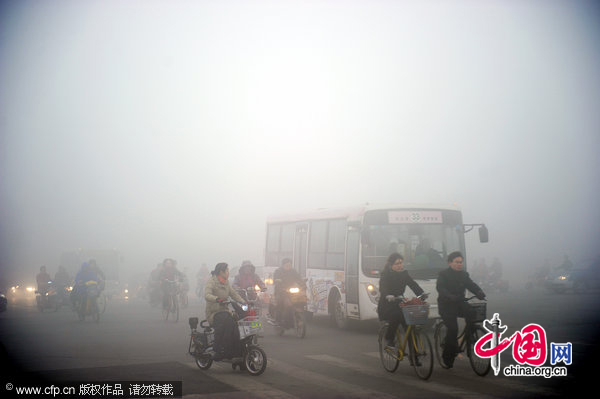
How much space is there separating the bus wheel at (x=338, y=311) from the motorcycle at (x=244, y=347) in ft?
23.1

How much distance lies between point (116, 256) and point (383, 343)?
110ft

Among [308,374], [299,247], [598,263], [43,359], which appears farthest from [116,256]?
[308,374]

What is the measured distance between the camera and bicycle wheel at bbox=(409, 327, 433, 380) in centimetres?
977

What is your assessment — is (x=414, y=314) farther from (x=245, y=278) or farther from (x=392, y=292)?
(x=245, y=278)

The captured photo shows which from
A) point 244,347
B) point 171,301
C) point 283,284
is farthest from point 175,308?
point 244,347

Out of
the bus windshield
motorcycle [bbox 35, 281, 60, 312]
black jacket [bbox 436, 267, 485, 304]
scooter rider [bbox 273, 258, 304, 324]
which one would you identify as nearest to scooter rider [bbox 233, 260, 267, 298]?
scooter rider [bbox 273, 258, 304, 324]

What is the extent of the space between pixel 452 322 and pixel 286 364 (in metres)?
3.08

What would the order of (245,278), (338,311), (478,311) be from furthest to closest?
(338,311)
(245,278)
(478,311)

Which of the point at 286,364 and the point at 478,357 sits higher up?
the point at 478,357

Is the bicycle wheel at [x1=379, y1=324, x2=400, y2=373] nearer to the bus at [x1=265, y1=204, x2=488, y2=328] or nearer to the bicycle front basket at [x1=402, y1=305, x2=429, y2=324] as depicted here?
the bicycle front basket at [x1=402, y1=305, x2=429, y2=324]

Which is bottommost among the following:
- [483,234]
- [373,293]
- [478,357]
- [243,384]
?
[243,384]

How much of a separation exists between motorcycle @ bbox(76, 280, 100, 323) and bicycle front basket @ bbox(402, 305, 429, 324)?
43.8 ft

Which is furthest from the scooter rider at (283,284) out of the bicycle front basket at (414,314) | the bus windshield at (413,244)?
the bicycle front basket at (414,314)

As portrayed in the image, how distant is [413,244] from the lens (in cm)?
1686
